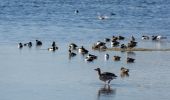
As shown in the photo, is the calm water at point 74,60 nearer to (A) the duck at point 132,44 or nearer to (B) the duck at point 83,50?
(B) the duck at point 83,50

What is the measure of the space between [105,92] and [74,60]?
8.02 metres

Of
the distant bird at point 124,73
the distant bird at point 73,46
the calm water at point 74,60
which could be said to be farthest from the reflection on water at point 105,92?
the distant bird at point 73,46

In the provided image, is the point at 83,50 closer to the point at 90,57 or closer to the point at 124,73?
the point at 90,57

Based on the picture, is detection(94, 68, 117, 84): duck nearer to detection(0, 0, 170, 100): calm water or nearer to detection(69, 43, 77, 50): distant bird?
detection(0, 0, 170, 100): calm water

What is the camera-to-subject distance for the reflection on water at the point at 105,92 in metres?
25.3

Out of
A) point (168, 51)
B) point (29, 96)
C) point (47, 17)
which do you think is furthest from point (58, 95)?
point (47, 17)

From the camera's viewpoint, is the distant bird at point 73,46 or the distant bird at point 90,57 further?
the distant bird at point 73,46

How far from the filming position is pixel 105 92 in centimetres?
2612

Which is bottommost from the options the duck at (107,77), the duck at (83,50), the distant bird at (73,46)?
the duck at (107,77)

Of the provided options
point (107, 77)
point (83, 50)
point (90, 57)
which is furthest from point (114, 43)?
point (107, 77)

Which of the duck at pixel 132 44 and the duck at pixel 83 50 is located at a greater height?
the duck at pixel 132 44

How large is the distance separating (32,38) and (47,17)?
1692 centimetres

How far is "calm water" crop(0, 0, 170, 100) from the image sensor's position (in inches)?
1018

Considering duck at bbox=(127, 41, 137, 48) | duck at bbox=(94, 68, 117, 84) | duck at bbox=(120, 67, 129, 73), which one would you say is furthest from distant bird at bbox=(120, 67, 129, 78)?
duck at bbox=(127, 41, 137, 48)
